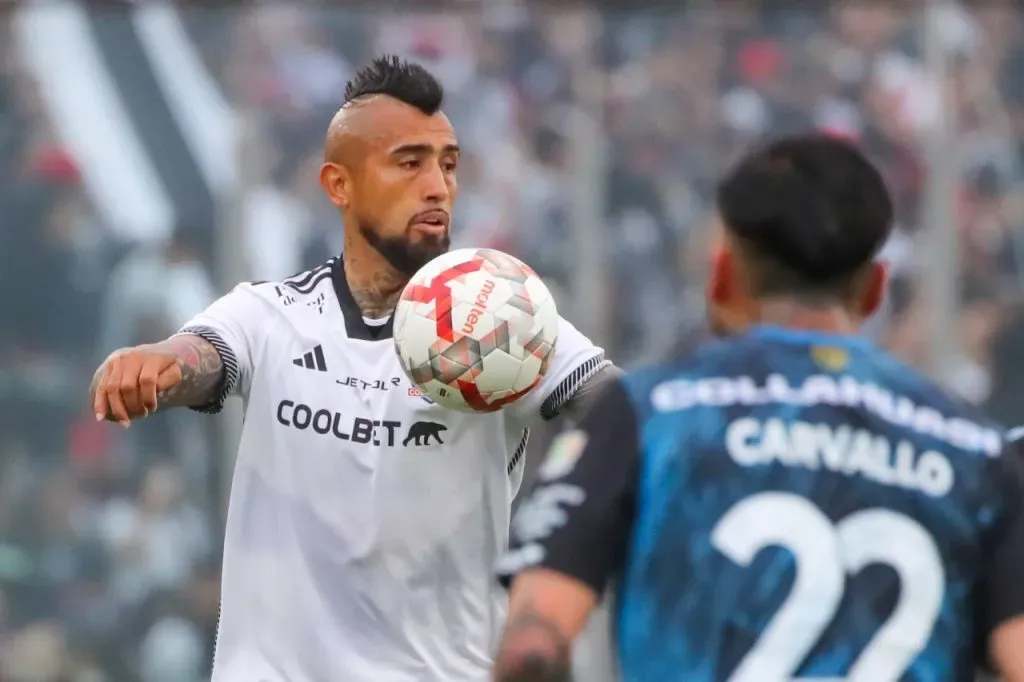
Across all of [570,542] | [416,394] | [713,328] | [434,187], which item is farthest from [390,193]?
[570,542]

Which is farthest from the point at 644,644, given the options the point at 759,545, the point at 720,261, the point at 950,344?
the point at 950,344

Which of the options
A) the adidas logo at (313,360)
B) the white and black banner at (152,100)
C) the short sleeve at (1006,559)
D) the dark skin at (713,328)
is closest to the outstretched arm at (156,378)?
the adidas logo at (313,360)

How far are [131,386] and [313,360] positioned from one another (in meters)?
0.74

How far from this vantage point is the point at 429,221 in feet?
19.2

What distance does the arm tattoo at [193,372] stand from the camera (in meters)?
5.39

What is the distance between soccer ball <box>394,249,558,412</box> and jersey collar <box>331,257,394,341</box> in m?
0.54

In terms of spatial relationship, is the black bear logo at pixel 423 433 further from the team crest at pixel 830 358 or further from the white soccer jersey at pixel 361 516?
the team crest at pixel 830 358

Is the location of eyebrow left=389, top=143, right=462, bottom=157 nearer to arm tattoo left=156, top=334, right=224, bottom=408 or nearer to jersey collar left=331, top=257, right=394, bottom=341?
jersey collar left=331, top=257, right=394, bottom=341

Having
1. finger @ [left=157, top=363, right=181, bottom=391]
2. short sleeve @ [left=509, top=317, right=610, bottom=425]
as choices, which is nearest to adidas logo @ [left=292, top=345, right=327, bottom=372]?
finger @ [left=157, top=363, right=181, bottom=391]

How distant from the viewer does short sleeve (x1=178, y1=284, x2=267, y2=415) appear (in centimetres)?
564

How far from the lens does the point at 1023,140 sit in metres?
10.8

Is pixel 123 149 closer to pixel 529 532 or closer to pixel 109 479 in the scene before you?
pixel 109 479

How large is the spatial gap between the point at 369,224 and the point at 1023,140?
5949 mm

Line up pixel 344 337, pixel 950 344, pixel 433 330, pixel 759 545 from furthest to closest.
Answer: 1. pixel 950 344
2. pixel 344 337
3. pixel 433 330
4. pixel 759 545
